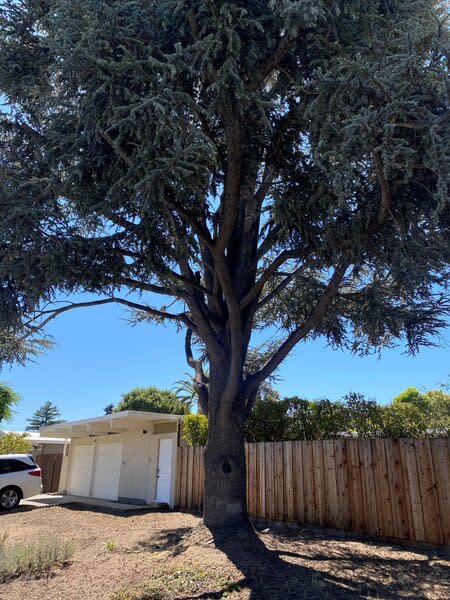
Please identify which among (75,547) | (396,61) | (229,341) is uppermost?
(396,61)

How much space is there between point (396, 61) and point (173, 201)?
10.3 feet

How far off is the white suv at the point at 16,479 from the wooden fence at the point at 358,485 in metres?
7.95

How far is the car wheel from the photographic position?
1428 centimetres

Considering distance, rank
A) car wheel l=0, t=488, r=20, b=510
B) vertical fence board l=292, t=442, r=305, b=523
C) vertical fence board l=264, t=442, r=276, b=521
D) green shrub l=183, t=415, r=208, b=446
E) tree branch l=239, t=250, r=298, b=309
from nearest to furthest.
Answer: tree branch l=239, t=250, r=298, b=309
vertical fence board l=292, t=442, r=305, b=523
vertical fence board l=264, t=442, r=276, b=521
green shrub l=183, t=415, r=208, b=446
car wheel l=0, t=488, r=20, b=510

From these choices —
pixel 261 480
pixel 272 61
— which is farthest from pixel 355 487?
pixel 272 61

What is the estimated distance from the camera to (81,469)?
21.0m

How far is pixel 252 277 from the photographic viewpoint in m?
9.16

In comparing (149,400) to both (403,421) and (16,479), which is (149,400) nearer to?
(16,479)

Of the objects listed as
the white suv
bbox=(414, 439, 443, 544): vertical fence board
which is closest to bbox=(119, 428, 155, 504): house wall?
the white suv

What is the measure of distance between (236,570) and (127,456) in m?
12.6

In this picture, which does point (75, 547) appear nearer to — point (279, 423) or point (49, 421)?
point (279, 423)

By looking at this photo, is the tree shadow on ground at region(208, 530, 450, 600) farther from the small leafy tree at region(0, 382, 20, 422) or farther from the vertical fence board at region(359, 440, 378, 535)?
the small leafy tree at region(0, 382, 20, 422)

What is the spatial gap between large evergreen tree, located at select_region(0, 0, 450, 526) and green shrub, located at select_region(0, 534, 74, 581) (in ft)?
7.56

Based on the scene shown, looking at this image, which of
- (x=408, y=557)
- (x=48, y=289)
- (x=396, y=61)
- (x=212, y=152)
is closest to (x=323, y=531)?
(x=408, y=557)
